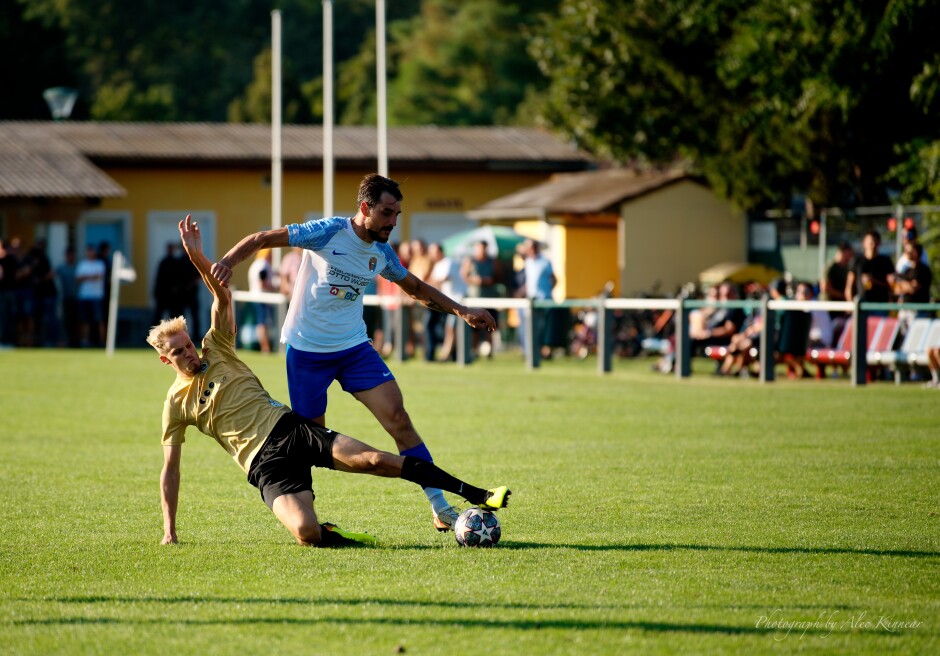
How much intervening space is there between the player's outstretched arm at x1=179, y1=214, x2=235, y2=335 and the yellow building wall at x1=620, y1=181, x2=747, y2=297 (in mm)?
23712

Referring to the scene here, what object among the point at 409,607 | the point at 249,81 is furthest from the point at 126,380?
the point at 249,81

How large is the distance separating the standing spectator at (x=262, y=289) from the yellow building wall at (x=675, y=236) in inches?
310

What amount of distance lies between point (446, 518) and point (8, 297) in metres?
24.0

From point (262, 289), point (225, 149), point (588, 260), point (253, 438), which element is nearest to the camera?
point (253, 438)

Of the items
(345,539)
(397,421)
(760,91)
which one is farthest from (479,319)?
(760,91)

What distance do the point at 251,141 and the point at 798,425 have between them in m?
27.1

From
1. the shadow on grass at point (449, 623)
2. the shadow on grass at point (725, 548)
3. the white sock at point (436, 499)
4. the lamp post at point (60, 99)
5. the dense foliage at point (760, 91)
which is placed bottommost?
the shadow on grass at point (449, 623)

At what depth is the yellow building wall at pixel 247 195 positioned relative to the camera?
37250 millimetres

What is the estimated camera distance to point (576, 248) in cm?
3231

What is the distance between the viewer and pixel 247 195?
1507 inches

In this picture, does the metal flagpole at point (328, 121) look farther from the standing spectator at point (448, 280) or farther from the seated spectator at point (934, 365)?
the seated spectator at point (934, 365)

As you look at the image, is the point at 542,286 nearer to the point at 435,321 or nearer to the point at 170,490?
the point at 435,321

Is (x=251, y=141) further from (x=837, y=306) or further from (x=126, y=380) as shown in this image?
(x=837, y=306)

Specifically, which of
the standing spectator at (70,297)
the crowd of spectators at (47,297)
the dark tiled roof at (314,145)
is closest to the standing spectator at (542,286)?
the crowd of spectators at (47,297)
